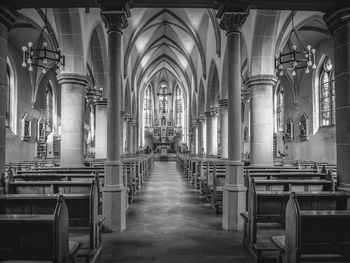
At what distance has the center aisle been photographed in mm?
4973

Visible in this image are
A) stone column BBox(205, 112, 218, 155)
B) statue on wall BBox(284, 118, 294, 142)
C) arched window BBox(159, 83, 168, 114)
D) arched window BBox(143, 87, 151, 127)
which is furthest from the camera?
arched window BBox(159, 83, 168, 114)

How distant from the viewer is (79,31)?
10820mm

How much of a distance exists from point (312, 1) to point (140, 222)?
6.08m

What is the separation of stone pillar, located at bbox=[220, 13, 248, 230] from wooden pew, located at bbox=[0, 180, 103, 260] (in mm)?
2988

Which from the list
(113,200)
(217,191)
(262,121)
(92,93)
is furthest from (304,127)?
(113,200)

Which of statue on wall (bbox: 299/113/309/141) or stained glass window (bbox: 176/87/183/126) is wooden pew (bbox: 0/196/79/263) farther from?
stained glass window (bbox: 176/87/183/126)

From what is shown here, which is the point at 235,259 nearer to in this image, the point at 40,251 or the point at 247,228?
the point at 247,228

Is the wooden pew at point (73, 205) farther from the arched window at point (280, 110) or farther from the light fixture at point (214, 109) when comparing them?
the arched window at point (280, 110)

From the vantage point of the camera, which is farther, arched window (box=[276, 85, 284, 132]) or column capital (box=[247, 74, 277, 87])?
arched window (box=[276, 85, 284, 132])

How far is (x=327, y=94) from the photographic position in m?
18.8

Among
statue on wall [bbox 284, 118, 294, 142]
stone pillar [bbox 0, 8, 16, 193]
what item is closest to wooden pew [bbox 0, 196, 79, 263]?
stone pillar [bbox 0, 8, 16, 193]

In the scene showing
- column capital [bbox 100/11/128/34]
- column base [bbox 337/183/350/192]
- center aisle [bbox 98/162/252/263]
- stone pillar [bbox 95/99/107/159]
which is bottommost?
center aisle [bbox 98/162/252/263]

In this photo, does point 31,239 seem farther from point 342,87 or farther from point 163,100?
point 163,100

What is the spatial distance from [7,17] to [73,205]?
11.9ft
